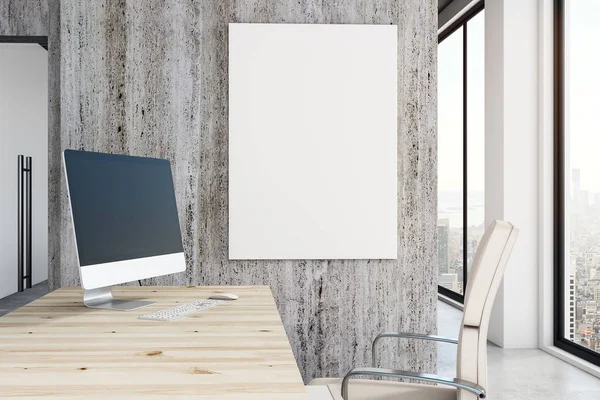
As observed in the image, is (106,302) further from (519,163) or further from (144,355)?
(519,163)

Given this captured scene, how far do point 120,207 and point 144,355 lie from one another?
81 cm

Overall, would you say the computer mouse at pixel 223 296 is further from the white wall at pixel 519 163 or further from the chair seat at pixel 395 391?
the white wall at pixel 519 163

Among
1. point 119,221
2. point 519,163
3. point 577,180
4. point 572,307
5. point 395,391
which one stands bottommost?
point 572,307

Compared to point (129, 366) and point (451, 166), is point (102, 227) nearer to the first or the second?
point (129, 366)

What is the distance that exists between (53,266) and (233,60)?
1.71 meters

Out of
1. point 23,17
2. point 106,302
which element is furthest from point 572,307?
point 23,17

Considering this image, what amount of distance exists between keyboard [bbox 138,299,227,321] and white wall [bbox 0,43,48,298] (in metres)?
4.72

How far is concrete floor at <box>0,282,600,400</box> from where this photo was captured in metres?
3.33

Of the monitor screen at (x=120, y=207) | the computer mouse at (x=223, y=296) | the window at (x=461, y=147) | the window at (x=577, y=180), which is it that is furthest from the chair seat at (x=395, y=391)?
the window at (x=461, y=147)

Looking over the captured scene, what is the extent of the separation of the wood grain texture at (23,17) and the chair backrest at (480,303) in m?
3.39

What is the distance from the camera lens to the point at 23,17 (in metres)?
3.75

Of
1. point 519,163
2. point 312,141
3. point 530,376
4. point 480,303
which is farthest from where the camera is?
point 519,163

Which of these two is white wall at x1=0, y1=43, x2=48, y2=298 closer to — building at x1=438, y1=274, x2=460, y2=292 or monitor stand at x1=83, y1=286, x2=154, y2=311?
monitor stand at x1=83, y1=286, x2=154, y2=311

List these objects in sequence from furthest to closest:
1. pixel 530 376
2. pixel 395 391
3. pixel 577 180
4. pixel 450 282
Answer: pixel 450 282, pixel 577 180, pixel 530 376, pixel 395 391
